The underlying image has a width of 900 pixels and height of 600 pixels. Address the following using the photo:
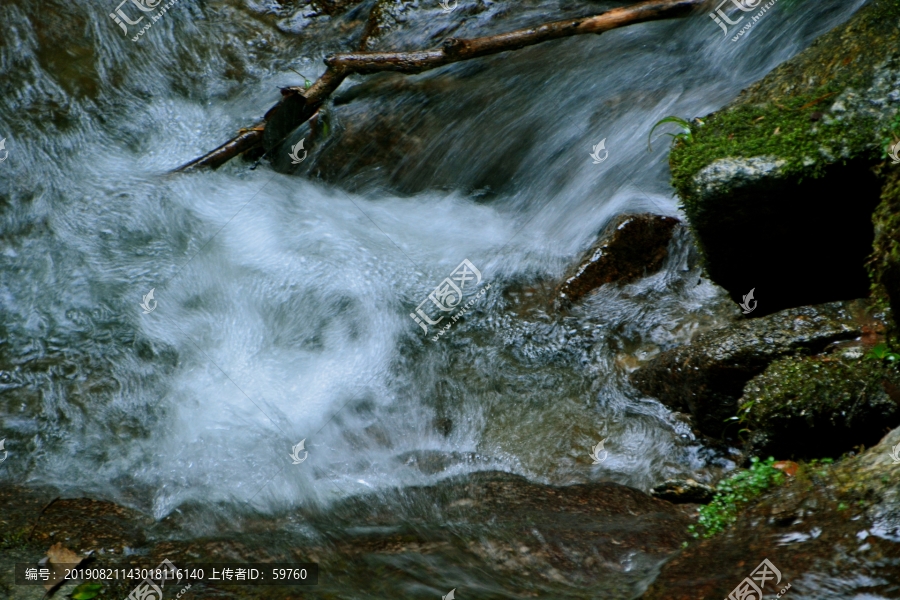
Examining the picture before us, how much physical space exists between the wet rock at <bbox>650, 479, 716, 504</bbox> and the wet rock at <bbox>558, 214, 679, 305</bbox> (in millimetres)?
1903

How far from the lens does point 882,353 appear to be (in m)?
3.41

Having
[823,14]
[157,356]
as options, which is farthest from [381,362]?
[823,14]

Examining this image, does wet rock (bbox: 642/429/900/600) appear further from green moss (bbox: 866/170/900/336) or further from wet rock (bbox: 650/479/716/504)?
green moss (bbox: 866/170/900/336)

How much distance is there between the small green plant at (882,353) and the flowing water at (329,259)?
94 centimetres

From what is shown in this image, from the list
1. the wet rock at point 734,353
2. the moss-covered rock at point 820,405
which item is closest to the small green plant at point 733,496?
the moss-covered rock at point 820,405

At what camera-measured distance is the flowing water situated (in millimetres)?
4309

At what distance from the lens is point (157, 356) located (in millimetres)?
5031

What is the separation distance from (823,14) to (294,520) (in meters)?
5.42

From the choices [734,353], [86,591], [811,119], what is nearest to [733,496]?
[734,353]

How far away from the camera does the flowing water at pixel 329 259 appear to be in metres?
4.31

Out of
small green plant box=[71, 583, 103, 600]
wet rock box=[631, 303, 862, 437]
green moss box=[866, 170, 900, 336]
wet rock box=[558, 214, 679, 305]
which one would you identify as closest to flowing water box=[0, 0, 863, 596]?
wet rock box=[558, 214, 679, 305]

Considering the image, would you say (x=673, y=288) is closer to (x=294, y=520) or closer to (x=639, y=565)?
(x=639, y=565)

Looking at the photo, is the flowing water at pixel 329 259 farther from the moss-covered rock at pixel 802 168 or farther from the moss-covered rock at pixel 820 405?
the moss-covered rock at pixel 820 405

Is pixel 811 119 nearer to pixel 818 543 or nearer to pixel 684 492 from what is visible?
pixel 684 492
